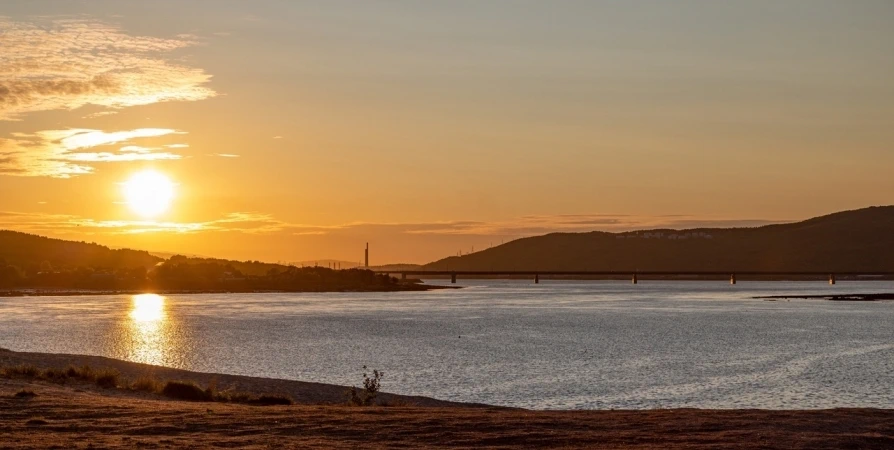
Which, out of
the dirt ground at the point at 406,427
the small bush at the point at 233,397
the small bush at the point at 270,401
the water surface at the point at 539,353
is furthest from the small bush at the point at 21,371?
the water surface at the point at 539,353

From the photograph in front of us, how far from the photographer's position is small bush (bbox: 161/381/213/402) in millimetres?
34812

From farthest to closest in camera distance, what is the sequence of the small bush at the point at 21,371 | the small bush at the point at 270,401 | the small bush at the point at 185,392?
the small bush at the point at 21,371
the small bush at the point at 185,392
the small bush at the point at 270,401

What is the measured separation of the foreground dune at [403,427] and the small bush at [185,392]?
517 centimetres

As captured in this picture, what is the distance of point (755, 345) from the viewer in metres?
79.4

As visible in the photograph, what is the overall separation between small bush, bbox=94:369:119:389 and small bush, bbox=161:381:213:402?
8.22 feet

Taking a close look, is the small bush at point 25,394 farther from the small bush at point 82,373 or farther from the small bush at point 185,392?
the small bush at point 82,373

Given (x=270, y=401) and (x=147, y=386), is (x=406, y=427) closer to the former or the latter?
(x=270, y=401)

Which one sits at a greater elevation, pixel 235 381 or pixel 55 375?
pixel 55 375

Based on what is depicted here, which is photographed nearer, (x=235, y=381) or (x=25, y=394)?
(x=25, y=394)

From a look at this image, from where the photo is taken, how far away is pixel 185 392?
35.3 metres

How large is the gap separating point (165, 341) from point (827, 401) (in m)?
56.9

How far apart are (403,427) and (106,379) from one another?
17.5 metres

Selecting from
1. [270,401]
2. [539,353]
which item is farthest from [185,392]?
[539,353]

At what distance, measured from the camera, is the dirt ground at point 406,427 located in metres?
22.1
